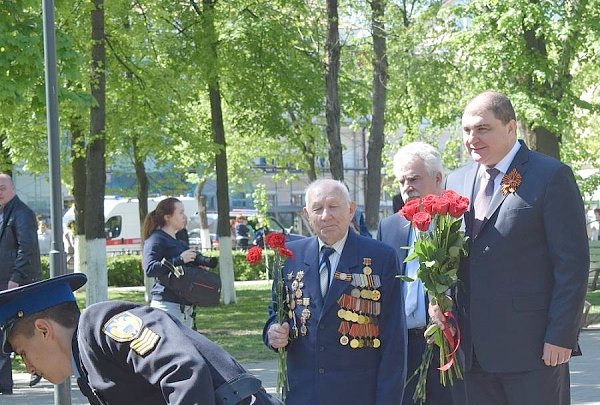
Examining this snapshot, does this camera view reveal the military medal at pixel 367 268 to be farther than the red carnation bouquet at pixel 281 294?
No

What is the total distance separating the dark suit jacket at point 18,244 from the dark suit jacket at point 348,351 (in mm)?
6020

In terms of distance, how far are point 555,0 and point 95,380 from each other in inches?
818

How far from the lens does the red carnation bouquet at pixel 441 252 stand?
5.69 metres

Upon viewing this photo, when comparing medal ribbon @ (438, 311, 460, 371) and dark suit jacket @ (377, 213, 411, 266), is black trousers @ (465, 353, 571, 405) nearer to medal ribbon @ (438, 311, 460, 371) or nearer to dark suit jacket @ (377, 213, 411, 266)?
medal ribbon @ (438, 311, 460, 371)

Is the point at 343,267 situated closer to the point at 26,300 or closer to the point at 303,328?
the point at 303,328

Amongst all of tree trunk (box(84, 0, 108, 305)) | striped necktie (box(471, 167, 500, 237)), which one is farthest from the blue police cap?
tree trunk (box(84, 0, 108, 305))

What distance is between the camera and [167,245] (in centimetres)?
1183

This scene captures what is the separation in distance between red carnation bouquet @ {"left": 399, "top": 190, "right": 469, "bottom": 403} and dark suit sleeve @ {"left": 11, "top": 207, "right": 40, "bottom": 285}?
630cm

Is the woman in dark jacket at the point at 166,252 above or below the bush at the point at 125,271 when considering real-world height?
above

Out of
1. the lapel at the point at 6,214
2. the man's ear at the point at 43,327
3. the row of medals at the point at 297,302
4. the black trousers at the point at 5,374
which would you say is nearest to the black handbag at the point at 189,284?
the lapel at the point at 6,214

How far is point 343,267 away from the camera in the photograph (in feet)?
19.1

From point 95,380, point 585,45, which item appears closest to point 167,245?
point 95,380

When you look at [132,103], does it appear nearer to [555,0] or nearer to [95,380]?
[555,0]

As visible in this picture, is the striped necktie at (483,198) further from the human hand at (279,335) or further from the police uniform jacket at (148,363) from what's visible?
the police uniform jacket at (148,363)
